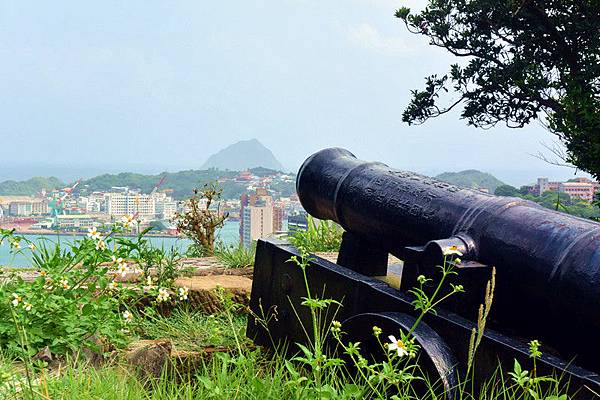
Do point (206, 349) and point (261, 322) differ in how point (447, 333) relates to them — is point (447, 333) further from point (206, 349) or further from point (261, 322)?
point (206, 349)

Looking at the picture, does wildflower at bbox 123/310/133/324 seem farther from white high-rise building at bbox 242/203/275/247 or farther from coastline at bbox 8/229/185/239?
white high-rise building at bbox 242/203/275/247

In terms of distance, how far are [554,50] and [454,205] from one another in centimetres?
626

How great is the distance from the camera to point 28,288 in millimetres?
4559

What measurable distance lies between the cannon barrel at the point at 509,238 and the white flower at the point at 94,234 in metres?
1.31

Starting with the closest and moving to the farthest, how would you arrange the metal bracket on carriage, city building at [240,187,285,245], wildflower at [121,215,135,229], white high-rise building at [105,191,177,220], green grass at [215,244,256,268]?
the metal bracket on carriage
wildflower at [121,215,135,229]
white high-rise building at [105,191,177,220]
green grass at [215,244,256,268]
city building at [240,187,285,245]

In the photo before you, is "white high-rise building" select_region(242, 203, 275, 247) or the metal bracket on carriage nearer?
the metal bracket on carriage

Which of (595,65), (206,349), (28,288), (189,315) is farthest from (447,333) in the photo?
(595,65)

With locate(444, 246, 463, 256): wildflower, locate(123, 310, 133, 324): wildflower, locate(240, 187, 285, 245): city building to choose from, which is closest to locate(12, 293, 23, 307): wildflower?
locate(123, 310, 133, 324): wildflower

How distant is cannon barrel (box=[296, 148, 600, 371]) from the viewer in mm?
2949

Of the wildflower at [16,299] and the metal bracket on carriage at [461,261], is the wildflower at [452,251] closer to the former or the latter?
the metal bracket on carriage at [461,261]

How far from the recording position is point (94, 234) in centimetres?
466

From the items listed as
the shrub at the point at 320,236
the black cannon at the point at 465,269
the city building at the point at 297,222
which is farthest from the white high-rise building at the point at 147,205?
the black cannon at the point at 465,269

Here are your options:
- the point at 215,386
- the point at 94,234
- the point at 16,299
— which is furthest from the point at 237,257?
the point at 215,386

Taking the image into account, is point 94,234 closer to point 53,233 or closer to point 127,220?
point 127,220
